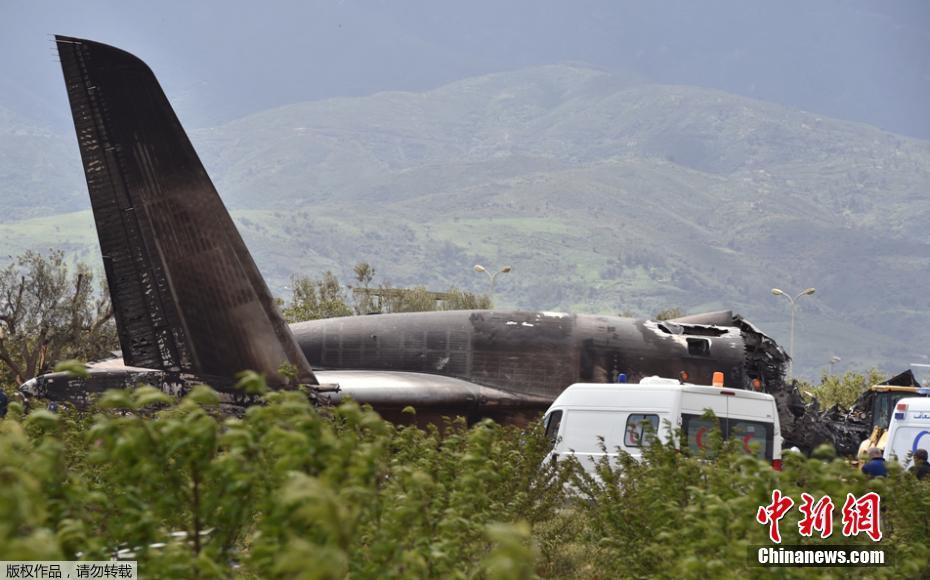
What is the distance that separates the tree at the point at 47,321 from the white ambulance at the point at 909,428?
1498 inches

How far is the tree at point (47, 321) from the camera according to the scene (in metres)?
54.0

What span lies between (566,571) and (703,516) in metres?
7.67

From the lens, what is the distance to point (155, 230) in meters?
26.0

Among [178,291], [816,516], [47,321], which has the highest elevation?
[47,321]

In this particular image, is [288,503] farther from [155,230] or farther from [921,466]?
[155,230]

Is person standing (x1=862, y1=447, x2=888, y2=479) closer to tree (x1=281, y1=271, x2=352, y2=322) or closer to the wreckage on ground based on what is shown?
the wreckage on ground

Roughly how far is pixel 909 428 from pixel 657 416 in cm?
663

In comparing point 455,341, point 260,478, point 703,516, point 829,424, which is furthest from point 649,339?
point 260,478

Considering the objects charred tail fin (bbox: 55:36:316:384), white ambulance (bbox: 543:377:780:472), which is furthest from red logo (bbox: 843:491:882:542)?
charred tail fin (bbox: 55:36:316:384)

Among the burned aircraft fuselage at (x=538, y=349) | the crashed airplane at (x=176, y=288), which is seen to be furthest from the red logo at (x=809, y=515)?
the burned aircraft fuselage at (x=538, y=349)

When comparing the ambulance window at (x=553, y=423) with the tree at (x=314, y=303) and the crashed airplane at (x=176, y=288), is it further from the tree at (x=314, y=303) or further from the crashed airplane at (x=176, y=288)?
the tree at (x=314, y=303)

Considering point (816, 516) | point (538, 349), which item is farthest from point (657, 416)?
point (816, 516)

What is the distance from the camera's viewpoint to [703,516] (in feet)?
34.2

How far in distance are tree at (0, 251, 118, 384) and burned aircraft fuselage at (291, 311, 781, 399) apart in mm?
25240
